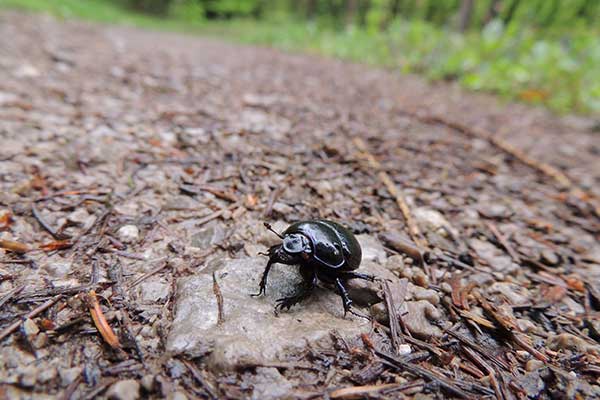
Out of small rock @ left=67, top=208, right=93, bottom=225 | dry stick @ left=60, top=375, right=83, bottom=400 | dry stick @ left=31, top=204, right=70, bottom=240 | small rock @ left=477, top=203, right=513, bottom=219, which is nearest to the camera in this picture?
dry stick @ left=60, top=375, right=83, bottom=400

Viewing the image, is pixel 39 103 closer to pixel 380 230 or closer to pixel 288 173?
pixel 288 173

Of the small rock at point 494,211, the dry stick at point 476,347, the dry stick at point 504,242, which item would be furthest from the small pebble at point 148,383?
the small rock at point 494,211

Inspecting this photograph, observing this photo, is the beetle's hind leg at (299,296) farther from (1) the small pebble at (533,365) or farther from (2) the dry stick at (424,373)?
(1) the small pebble at (533,365)

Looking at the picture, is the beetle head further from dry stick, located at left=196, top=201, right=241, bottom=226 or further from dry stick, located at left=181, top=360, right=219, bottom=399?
dry stick, located at left=196, top=201, right=241, bottom=226

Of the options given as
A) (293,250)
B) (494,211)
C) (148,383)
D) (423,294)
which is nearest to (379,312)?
(423,294)

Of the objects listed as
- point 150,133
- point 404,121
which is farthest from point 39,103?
point 404,121

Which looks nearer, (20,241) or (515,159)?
(20,241)

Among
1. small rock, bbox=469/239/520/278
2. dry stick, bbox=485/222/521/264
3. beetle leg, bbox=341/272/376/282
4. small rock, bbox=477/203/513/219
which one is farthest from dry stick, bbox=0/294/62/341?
small rock, bbox=477/203/513/219

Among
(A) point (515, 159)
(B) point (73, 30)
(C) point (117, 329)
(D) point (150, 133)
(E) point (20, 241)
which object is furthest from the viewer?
(B) point (73, 30)
